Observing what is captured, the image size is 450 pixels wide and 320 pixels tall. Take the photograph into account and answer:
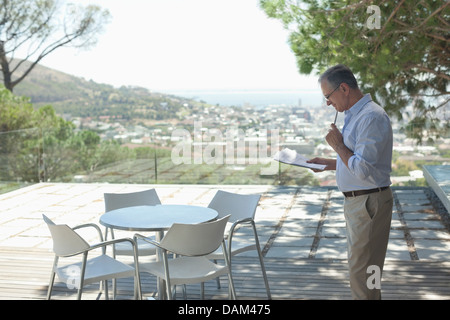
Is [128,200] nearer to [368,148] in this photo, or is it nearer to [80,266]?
[80,266]

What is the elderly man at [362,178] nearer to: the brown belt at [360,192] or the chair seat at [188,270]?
the brown belt at [360,192]

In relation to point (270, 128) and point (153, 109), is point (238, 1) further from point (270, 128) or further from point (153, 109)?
point (270, 128)

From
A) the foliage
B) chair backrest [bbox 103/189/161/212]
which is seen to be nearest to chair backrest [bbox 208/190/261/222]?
chair backrest [bbox 103/189/161/212]

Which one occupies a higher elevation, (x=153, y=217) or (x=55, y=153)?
(x=153, y=217)

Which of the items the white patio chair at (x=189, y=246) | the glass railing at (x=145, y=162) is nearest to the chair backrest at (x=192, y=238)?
the white patio chair at (x=189, y=246)

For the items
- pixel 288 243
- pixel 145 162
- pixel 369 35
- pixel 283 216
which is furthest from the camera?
pixel 145 162

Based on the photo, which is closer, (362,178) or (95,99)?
(362,178)

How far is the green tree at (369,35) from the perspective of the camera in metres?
5.79

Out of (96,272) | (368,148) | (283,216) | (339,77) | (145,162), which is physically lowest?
(283,216)

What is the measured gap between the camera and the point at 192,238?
3.19m

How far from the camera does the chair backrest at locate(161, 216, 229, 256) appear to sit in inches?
124

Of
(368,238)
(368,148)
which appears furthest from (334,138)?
(368,238)

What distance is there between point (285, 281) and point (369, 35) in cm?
340
